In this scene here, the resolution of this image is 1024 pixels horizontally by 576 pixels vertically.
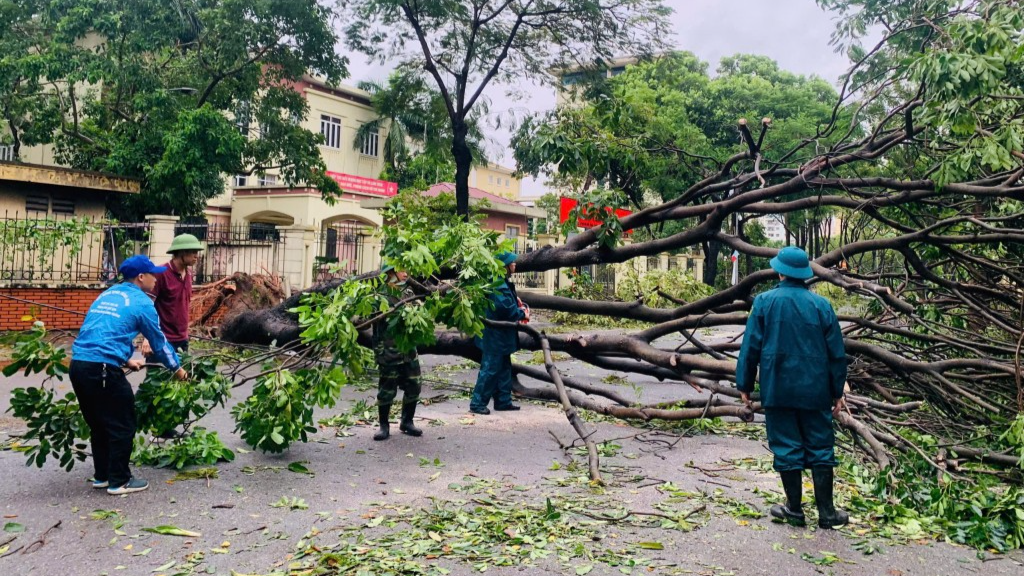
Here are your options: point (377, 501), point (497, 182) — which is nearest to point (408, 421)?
point (377, 501)

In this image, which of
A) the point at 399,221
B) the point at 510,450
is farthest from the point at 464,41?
the point at 510,450

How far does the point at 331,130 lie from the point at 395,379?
29.6 m

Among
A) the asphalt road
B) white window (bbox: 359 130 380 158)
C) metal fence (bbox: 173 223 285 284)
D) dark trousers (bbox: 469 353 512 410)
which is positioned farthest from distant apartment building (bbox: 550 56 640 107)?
white window (bbox: 359 130 380 158)

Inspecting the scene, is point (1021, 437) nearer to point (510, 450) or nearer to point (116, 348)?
point (510, 450)

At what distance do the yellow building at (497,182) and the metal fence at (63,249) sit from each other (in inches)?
1581

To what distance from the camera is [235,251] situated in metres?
16.1

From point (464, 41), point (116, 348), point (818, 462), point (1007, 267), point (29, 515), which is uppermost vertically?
point (464, 41)

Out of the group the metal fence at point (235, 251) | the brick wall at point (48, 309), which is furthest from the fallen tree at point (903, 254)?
the metal fence at point (235, 251)

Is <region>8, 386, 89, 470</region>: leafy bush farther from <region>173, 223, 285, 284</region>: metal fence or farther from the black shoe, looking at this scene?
<region>173, 223, 285, 284</region>: metal fence

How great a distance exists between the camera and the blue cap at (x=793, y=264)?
→ 4.64 m

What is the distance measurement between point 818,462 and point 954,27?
3724 mm

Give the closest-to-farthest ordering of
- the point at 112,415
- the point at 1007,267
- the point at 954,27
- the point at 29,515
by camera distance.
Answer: the point at 29,515
the point at 112,415
the point at 954,27
the point at 1007,267

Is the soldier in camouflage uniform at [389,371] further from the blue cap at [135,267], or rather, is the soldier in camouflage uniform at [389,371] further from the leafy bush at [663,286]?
the leafy bush at [663,286]

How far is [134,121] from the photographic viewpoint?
673 inches
